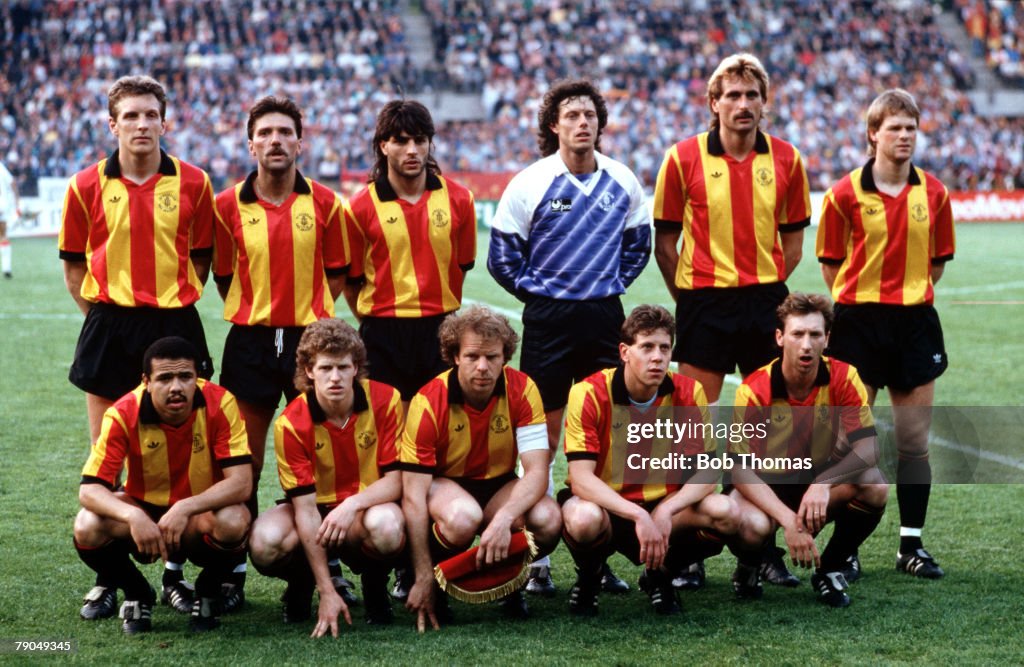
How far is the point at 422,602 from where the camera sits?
4031mm

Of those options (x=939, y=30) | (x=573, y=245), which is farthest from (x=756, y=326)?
(x=939, y=30)

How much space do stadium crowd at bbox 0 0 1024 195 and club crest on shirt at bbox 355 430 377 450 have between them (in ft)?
67.3

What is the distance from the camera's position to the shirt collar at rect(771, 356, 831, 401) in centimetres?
435

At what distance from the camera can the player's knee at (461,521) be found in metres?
4.12

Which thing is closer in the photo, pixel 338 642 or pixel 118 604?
pixel 338 642

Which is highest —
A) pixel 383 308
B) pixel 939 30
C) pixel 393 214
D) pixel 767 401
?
pixel 939 30

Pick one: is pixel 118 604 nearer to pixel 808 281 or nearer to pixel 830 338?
pixel 830 338

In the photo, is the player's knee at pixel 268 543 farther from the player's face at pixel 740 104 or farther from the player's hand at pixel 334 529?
the player's face at pixel 740 104

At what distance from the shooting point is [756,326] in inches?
187

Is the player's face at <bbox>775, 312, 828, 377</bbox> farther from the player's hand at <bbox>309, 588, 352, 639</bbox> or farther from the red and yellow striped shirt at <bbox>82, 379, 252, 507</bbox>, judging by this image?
the red and yellow striped shirt at <bbox>82, 379, 252, 507</bbox>

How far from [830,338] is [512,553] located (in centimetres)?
162

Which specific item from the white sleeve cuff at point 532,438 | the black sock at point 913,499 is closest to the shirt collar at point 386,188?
the white sleeve cuff at point 532,438

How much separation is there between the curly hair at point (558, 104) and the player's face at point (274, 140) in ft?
3.02

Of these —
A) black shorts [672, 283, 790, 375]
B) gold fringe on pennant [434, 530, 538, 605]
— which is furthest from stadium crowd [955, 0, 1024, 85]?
gold fringe on pennant [434, 530, 538, 605]
